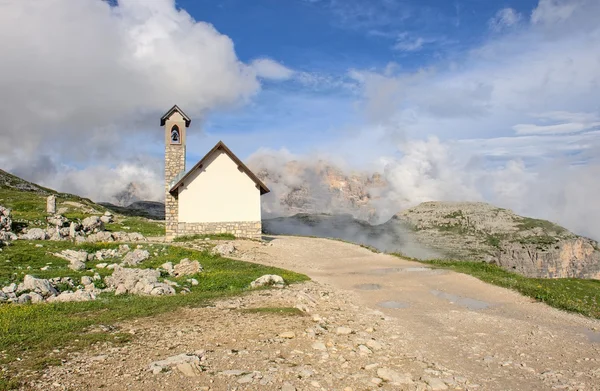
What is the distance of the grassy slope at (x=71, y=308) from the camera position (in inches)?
339

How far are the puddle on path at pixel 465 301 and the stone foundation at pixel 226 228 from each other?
1998cm

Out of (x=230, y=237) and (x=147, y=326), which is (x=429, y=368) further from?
(x=230, y=237)

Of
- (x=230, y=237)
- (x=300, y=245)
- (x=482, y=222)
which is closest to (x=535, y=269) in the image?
(x=482, y=222)

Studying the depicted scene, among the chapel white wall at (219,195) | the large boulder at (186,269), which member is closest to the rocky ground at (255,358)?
the large boulder at (186,269)

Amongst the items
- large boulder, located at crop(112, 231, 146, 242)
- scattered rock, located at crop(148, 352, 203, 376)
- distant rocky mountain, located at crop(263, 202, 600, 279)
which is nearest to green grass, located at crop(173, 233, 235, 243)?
large boulder, located at crop(112, 231, 146, 242)

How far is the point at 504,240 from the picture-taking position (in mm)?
59750

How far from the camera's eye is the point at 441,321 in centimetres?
1204

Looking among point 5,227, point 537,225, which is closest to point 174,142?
point 5,227

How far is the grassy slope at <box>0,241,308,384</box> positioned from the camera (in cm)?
860

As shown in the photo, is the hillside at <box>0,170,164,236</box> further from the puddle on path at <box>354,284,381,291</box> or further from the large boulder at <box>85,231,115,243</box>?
the puddle on path at <box>354,284,381,291</box>

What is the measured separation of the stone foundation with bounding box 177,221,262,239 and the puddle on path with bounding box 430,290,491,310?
19981mm

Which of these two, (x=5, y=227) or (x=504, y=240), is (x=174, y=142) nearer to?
→ (x=5, y=227)

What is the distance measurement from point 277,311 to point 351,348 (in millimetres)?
3386

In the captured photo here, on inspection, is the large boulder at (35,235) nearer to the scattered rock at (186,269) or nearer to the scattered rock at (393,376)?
the scattered rock at (186,269)
